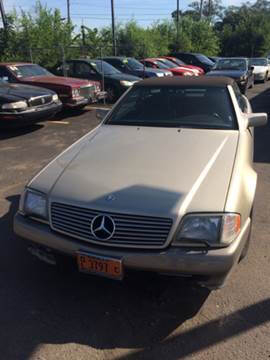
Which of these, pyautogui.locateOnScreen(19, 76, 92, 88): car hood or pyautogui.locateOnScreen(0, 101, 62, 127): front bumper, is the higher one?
pyautogui.locateOnScreen(19, 76, 92, 88): car hood

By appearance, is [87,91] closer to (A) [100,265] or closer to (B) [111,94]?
(B) [111,94]

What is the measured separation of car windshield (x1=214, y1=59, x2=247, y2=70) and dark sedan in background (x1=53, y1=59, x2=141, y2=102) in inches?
192

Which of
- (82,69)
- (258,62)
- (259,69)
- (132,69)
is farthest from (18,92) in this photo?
(258,62)

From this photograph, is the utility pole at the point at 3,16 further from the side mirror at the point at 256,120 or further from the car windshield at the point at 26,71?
the side mirror at the point at 256,120

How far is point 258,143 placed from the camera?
792cm

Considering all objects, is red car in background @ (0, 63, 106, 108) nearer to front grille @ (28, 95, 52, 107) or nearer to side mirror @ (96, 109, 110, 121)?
front grille @ (28, 95, 52, 107)

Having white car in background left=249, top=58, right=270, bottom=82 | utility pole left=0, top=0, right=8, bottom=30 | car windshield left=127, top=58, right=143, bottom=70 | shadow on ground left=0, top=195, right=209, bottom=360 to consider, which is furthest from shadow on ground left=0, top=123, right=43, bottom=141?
white car in background left=249, top=58, right=270, bottom=82

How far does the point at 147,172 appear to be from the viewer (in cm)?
313

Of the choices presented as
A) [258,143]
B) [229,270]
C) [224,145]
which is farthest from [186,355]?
[258,143]

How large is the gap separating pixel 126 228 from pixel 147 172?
0.61 meters

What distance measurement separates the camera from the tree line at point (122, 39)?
1934cm

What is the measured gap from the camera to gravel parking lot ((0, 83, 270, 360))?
2.57 meters

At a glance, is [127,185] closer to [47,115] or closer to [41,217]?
[41,217]

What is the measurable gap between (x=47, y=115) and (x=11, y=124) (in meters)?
0.97
